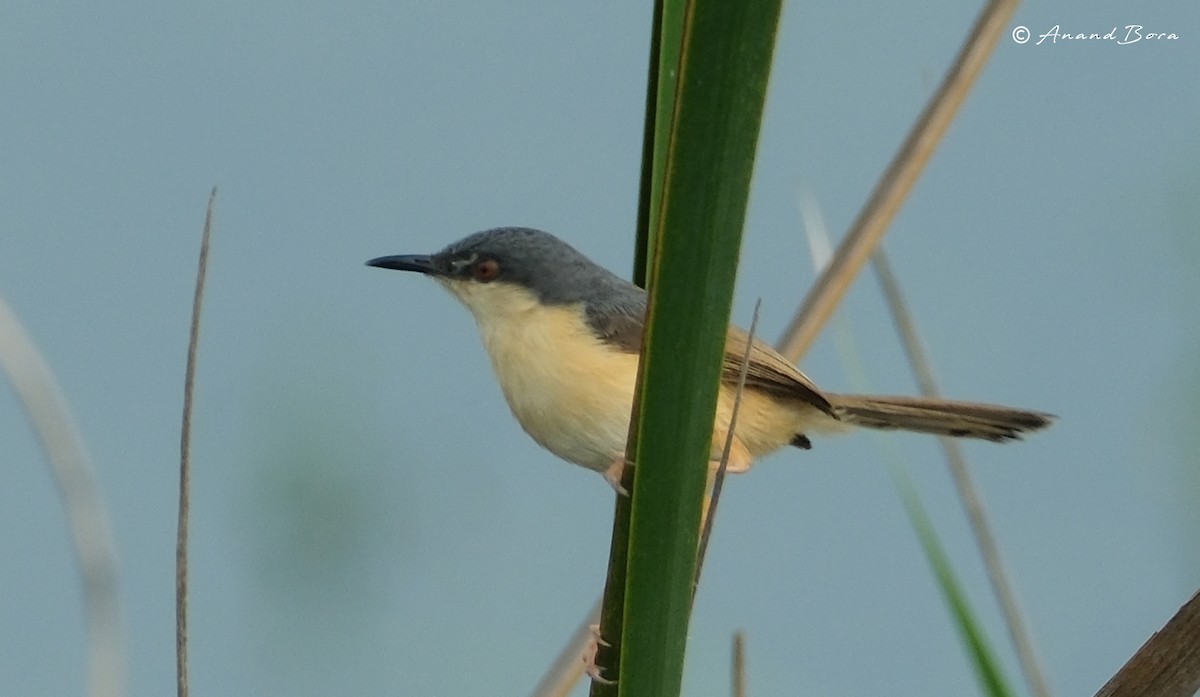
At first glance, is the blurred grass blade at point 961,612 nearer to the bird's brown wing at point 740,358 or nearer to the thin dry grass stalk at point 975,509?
the thin dry grass stalk at point 975,509

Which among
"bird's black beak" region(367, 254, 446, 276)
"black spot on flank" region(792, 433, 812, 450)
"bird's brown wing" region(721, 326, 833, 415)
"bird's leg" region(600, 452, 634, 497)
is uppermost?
"bird's black beak" region(367, 254, 446, 276)

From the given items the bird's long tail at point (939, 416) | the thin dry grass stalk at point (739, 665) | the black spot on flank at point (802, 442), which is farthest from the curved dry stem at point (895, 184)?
the black spot on flank at point (802, 442)

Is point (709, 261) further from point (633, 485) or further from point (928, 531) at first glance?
point (928, 531)

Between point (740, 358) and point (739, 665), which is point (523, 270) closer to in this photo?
point (740, 358)

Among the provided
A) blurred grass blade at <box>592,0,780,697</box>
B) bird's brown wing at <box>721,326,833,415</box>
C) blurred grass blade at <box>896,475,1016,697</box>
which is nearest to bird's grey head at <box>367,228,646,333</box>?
bird's brown wing at <box>721,326,833,415</box>

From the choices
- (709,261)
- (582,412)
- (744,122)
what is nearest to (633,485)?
(709,261)

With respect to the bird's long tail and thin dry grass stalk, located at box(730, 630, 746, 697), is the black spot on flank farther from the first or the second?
thin dry grass stalk, located at box(730, 630, 746, 697)
